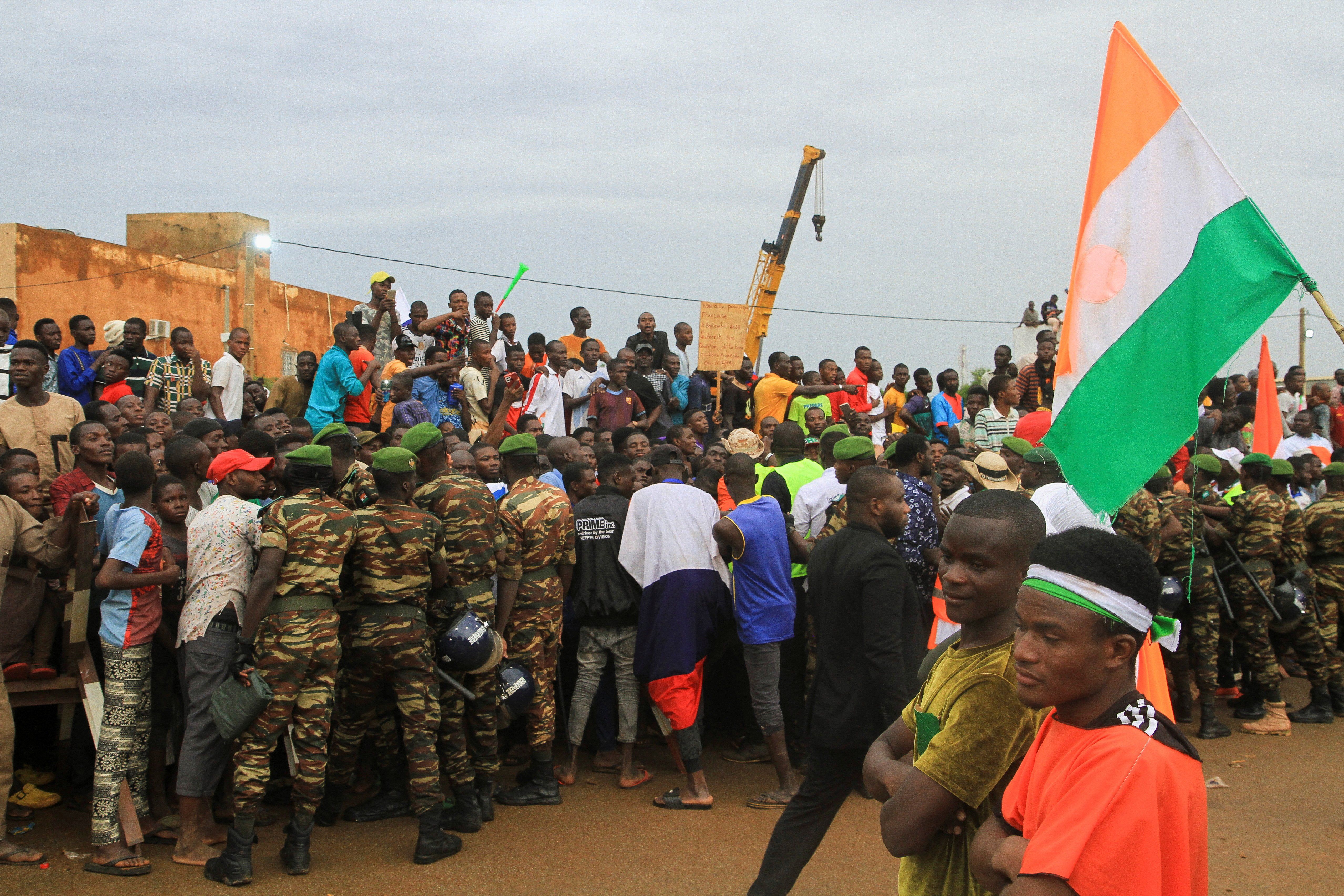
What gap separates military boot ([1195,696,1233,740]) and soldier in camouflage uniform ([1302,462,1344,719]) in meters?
1.35

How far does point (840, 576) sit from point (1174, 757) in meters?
2.66

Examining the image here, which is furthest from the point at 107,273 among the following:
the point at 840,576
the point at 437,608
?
the point at 840,576

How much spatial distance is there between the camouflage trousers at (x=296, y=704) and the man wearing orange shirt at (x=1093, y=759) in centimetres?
392

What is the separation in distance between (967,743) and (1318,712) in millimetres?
7800

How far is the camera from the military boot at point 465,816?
5.97 m

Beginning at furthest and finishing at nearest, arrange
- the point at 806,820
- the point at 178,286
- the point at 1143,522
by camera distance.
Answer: the point at 178,286 → the point at 1143,522 → the point at 806,820

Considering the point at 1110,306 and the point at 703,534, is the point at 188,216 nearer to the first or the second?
the point at 703,534

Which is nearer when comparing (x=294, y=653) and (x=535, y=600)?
(x=294, y=653)

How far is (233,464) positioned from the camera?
5.65 meters

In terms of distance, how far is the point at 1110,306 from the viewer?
4.05 metres

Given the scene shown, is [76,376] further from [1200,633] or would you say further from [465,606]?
[1200,633]

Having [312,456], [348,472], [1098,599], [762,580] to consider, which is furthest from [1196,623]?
[1098,599]

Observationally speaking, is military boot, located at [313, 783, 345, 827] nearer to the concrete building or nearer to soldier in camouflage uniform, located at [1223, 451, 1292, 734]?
soldier in camouflage uniform, located at [1223, 451, 1292, 734]

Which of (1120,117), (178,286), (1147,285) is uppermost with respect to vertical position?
(178,286)
